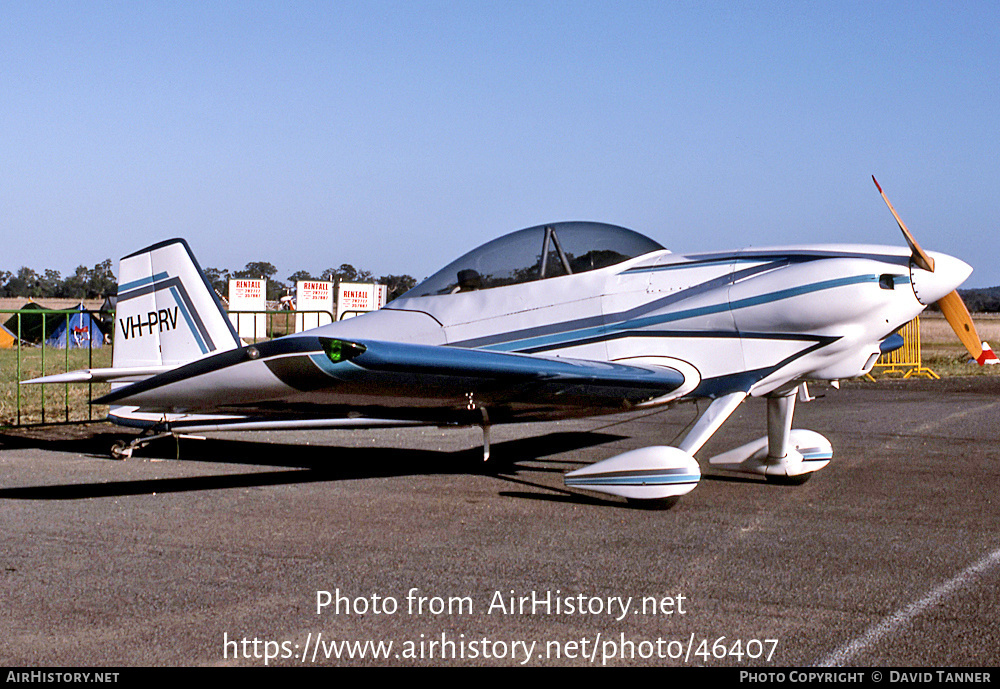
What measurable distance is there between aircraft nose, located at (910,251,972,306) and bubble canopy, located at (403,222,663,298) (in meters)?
1.90

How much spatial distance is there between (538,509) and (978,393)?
12.6m

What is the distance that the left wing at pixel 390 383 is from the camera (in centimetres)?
479

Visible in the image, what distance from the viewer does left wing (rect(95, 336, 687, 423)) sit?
4.79 metres

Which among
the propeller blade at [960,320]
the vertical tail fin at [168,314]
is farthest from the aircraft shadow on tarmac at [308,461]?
the propeller blade at [960,320]

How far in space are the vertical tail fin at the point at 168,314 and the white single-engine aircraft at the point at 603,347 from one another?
2.75 ft

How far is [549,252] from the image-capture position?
6785 mm

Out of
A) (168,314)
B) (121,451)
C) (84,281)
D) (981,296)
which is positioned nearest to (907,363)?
(168,314)

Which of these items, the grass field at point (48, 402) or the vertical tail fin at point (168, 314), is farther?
the grass field at point (48, 402)

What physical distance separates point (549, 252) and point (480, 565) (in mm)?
2956

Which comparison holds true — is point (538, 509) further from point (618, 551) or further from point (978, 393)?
point (978, 393)

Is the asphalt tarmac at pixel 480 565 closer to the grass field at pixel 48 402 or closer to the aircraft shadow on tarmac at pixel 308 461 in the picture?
the aircraft shadow on tarmac at pixel 308 461

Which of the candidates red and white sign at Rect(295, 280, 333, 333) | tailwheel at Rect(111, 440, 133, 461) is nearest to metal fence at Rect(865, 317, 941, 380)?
tailwheel at Rect(111, 440, 133, 461)

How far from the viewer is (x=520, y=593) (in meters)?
4.07

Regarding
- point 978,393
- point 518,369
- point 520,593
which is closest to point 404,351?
point 518,369
